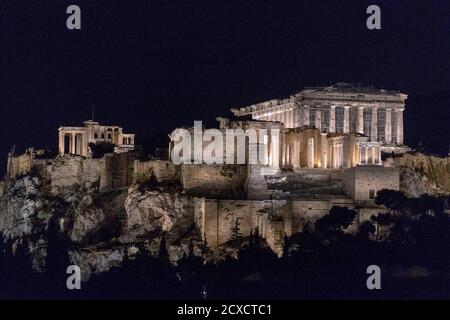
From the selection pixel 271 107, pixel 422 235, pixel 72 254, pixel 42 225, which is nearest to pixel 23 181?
pixel 42 225

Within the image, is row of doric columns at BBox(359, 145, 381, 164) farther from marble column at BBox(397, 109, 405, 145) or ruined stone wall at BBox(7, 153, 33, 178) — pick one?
ruined stone wall at BBox(7, 153, 33, 178)

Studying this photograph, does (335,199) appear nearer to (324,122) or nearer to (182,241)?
(182,241)

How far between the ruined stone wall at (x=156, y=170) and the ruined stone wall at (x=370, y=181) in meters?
10.6

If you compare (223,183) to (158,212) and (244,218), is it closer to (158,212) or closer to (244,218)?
(158,212)

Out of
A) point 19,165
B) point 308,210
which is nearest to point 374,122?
point 308,210

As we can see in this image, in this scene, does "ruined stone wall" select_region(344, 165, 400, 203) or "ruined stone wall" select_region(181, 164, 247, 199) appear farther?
"ruined stone wall" select_region(181, 164, 247, 199)

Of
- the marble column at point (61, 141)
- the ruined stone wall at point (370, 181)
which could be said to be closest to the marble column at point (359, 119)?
the ruined stone wall at point (370, 181)

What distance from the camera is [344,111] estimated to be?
383 ft

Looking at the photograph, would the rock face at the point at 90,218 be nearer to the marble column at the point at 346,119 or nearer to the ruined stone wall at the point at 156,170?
the ruined stone wall at the point at 156,170

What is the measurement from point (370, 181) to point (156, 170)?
504 inches

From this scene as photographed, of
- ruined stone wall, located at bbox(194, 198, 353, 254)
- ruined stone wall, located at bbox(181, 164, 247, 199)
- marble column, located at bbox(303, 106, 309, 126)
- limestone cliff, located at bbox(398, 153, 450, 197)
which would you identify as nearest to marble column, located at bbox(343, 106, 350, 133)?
marble column, located at bbox(303, 106, 309, 126)

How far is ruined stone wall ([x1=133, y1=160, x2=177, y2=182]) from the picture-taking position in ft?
333

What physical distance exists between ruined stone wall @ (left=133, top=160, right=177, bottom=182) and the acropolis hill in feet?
0.27

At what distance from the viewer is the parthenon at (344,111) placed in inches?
4530
